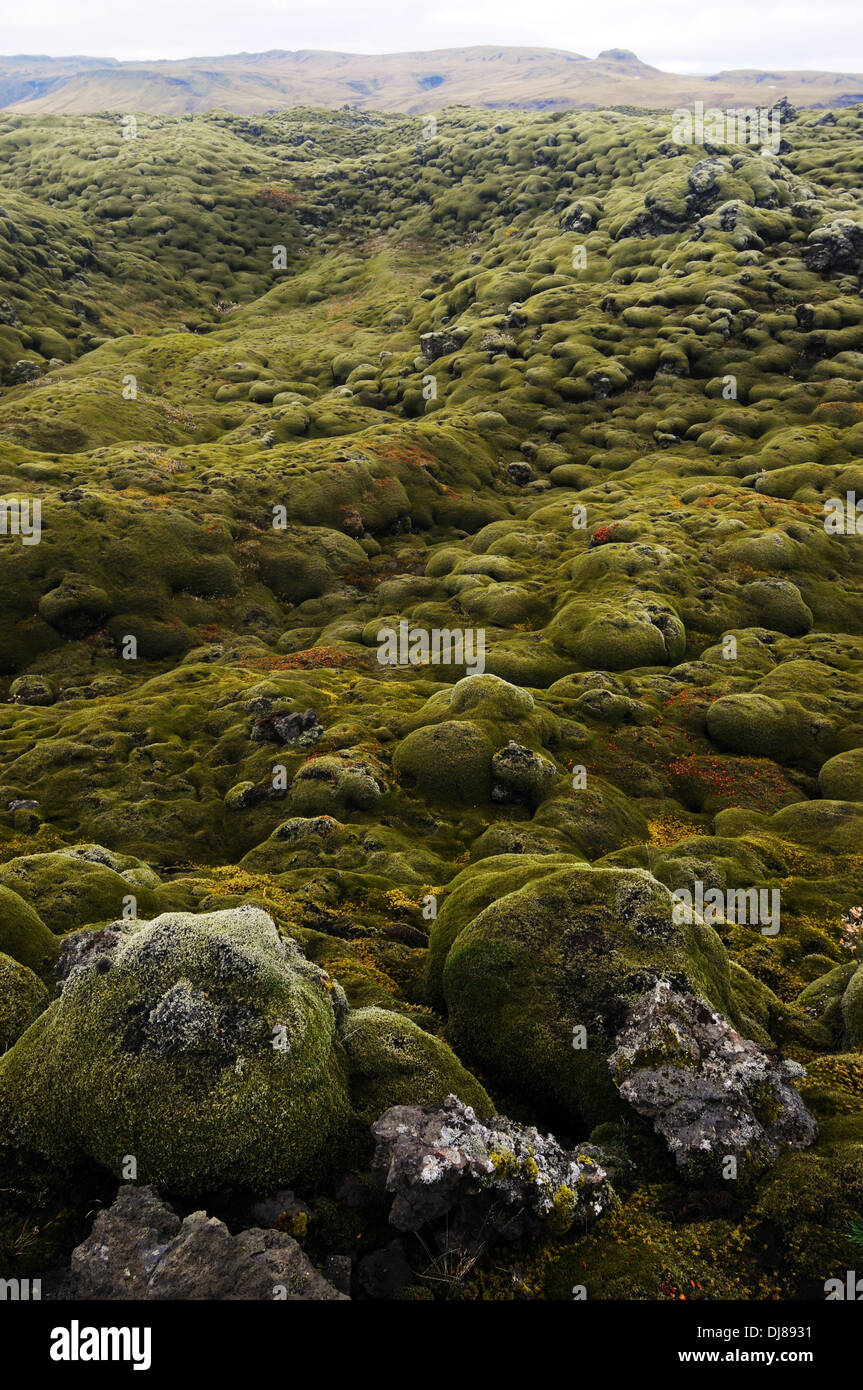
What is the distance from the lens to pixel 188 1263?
8.16 meters

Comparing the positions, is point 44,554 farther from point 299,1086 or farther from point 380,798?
point 299,1086

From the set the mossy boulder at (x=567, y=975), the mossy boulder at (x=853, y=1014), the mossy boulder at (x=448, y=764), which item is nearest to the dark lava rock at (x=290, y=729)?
the mossy boulder at (x=448, y=764)

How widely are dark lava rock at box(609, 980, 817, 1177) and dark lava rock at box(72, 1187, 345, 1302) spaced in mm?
5566

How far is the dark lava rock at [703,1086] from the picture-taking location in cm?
1087

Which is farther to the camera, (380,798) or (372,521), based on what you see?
(372,521)

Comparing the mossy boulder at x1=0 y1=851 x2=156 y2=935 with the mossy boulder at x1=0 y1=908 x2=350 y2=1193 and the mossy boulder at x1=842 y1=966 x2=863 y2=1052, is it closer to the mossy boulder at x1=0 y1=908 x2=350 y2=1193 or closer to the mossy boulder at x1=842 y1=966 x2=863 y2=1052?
the mossy boulder at x1=0 y1=908 x2=350 y2=1193

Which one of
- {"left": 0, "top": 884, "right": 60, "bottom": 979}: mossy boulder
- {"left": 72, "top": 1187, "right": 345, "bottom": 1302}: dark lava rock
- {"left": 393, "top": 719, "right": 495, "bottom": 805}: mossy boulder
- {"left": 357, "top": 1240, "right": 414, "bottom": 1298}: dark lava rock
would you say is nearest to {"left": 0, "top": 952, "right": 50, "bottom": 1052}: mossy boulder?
{"left": 0, "top": 884, "right": 60, "bottom": 979}: mossy boulder

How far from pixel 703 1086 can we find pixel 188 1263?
7.64 m

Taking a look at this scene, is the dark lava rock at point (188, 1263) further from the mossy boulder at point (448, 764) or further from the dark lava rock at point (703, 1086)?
the mossy boulder at point (448, 764)

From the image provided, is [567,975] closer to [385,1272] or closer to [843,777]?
[385,1272]

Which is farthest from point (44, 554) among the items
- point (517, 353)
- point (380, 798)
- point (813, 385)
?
point (813, 385)

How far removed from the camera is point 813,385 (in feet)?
261

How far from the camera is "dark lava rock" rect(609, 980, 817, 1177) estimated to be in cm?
1087

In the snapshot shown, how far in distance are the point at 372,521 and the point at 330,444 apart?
1303 centimetres
